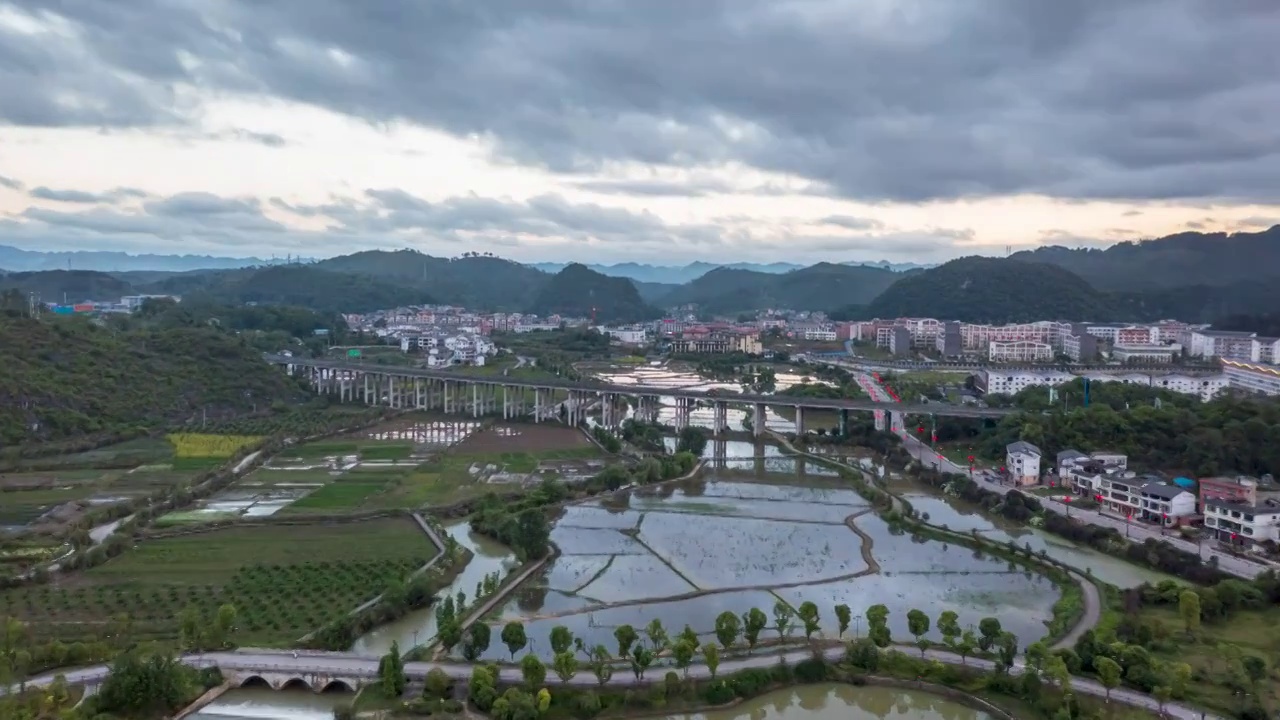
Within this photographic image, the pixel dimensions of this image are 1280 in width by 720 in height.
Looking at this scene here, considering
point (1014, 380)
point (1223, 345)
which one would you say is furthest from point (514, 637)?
point (1223, 345)

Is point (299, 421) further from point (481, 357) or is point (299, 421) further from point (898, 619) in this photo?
point (898, 619)

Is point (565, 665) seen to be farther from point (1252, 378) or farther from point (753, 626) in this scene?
point (1252, 378)

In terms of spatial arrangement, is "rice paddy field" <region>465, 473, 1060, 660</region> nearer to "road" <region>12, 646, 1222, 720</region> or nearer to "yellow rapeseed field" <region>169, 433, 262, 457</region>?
"road" <region>12, 646, 1222, 720</region>

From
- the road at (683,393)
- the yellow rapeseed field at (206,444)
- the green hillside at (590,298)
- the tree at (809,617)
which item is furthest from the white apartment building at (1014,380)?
the green hillside at (590,298)

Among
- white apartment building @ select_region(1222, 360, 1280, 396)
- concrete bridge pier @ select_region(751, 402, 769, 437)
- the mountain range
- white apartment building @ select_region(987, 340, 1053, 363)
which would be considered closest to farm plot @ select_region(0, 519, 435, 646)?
concrete bridge pier @ select_region(751, 402, 769, 437)

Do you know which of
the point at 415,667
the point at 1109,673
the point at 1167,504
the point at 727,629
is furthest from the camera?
the point at 1167,504

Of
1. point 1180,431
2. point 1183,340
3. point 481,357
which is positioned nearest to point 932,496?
point 1180,431
